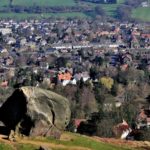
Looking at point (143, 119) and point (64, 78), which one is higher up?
point (143, 119)

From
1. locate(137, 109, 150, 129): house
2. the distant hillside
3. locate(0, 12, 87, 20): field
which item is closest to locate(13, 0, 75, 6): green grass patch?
the distant hillside

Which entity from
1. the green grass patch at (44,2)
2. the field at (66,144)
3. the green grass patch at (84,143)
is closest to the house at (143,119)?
the field at (66,144)

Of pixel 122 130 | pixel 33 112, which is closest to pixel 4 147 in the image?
pixel 33 112

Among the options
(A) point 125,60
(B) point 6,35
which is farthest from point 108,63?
(B) point 6,35

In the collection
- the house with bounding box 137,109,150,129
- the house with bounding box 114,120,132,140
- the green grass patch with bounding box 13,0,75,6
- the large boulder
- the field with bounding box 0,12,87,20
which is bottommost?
the field with bounding box 0,12,87,20

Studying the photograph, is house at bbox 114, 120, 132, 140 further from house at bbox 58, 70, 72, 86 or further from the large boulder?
house at bbox 58, 70, 72, 86

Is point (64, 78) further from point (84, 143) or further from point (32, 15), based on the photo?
point (32, 15)
